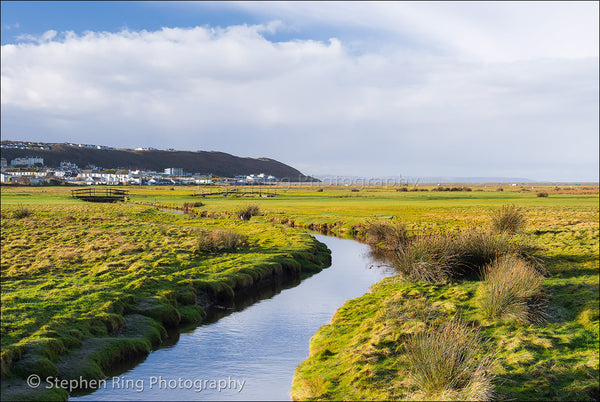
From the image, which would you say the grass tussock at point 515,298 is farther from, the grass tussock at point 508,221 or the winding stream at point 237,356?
the grass tussock at point 508,221

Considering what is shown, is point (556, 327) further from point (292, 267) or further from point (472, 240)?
point (292, 267)

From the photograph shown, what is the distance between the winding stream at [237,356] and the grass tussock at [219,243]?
9.00 metres

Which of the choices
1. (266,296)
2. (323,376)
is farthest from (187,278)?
(323,376)

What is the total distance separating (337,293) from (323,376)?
37.1 feet

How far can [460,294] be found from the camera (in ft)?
57.6

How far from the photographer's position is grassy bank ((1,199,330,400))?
41.4ft

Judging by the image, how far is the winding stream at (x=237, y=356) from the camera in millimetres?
12047

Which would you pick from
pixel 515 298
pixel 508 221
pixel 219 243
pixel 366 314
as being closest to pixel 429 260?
pixel 366 314

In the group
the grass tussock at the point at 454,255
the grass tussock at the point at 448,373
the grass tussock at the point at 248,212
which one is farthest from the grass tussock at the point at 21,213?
the grass tussock at the point at 448,373

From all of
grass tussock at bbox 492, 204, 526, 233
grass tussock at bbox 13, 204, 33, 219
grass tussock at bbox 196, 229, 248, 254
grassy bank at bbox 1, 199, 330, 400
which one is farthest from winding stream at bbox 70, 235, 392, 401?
grass tussock at bbox 13, 204, 33, 219

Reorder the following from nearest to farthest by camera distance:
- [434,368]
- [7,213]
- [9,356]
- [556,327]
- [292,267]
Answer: [434,368], [9,356], [556,327], [292,267], [7,213]

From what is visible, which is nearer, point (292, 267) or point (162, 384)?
point (162, 384)

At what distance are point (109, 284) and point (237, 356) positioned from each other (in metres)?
8.14

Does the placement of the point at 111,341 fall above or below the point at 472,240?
below
